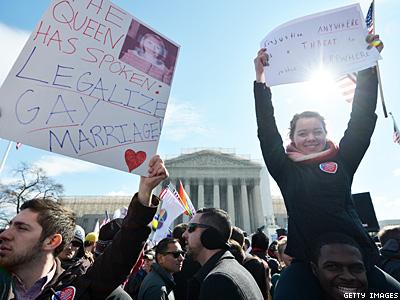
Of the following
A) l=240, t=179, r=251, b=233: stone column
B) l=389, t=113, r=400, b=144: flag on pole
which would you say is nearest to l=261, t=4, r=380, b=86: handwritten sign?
l=389, t=113, r=400, b=144: flag on pole

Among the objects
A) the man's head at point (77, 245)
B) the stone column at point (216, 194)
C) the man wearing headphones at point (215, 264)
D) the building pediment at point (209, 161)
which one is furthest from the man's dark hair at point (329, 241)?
the building pediment at point (209, 161)

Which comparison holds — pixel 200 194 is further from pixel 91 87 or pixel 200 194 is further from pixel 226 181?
pixel 91 87

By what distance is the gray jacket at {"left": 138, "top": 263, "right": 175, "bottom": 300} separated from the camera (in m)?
3.40

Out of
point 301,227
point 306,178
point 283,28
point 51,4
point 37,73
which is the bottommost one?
point 301,227

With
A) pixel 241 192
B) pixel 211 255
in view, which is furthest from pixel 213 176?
pixel 211 255

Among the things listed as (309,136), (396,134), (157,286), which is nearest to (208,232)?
(157,286)

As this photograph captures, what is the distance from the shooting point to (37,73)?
1997mm

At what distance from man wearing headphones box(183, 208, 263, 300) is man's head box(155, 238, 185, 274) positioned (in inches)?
34.7

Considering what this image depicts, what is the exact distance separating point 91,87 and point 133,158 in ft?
2.24

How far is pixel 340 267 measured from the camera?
1.63 m

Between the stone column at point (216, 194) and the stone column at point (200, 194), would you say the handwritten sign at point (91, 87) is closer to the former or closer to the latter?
the stone column at point (200, 194)

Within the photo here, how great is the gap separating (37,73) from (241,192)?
1941 inches

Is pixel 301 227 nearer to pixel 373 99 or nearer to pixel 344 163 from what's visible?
pixel 344 163

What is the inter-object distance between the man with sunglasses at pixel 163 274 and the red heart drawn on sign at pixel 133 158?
203 cm
